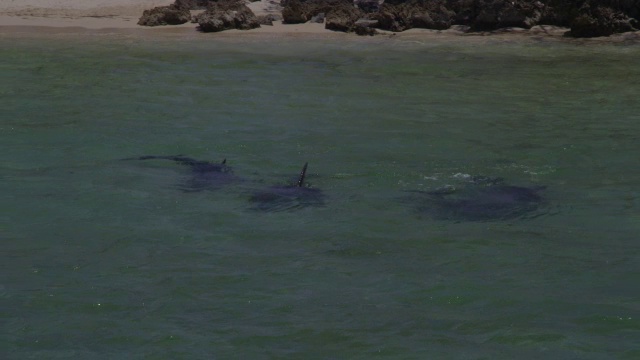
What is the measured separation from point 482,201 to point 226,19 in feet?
47.5

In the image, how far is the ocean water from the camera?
6.82 m

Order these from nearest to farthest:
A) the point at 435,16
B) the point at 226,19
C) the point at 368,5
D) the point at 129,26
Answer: the point at 226,19 → the point at 435,16 → the point at 129,26 → the point at 368,5

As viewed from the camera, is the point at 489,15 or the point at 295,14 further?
the point at 295,14

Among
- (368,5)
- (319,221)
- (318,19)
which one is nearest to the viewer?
(319,221)

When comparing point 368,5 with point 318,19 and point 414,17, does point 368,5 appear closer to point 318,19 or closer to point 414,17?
point 318,19

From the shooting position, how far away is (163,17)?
78.8 ft

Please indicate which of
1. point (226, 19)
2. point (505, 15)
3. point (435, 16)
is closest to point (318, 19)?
point (226, 19)

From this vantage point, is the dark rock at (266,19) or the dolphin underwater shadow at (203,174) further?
the dark rock at (266,19)

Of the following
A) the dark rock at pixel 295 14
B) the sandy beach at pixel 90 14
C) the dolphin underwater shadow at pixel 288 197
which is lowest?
the dolphin underwater shadow at pixel 288 197

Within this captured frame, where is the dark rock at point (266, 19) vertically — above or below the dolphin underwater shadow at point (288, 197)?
above

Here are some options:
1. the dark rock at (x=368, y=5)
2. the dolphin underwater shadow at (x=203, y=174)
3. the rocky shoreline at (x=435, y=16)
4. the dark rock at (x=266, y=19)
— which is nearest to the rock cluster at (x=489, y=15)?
the rocky shoreline at (x=435, y=16)

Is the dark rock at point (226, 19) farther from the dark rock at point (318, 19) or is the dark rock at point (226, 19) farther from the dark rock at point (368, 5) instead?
the dark rock at point (368, 5)

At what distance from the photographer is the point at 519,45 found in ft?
69.3

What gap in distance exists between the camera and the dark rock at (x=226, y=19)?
915 inches
